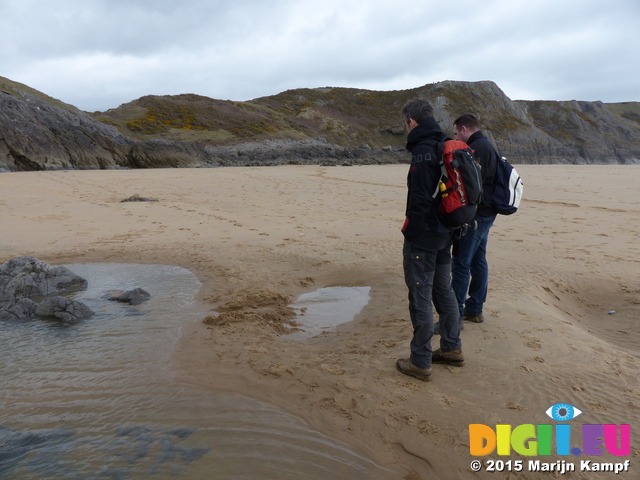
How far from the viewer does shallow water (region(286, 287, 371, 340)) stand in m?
4.64

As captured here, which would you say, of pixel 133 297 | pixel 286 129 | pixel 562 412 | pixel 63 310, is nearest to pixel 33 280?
pixel 63 310

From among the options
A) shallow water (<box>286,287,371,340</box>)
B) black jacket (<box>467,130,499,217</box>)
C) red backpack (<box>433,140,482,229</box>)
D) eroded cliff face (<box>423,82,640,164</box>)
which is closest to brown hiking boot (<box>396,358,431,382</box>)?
red backpack (<box>433,140,482,229</box>)

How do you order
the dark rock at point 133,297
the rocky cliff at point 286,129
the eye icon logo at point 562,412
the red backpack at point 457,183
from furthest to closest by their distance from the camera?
the rocky cliff at point 286,129 < the dark rock at point 133,297 < the red backpack at point 457,183 < the eye icon logo at point 562,412

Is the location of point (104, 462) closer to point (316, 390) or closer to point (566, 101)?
point (316, 390)

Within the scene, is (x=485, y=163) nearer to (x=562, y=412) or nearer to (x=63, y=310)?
(x=562, y=412)

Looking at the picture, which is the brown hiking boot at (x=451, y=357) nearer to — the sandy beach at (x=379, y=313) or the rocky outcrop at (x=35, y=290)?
the sandy beach at (x=379, y=313)

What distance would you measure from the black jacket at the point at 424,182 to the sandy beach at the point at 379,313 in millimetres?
1154

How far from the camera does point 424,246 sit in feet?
10.4

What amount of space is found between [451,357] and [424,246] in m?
1.00

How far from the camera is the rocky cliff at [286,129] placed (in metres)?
25.1

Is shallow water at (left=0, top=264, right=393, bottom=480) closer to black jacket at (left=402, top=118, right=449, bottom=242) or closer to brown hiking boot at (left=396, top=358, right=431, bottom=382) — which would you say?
brown hiking boot at (left=396, top=358, right=431, bottom=382)

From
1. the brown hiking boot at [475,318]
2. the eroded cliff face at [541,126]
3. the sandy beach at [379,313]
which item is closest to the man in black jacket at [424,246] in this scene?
the sandy beach at [379,313]

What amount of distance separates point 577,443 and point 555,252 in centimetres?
531

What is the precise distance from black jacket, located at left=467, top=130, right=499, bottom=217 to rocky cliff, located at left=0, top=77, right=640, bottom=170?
24621 mm
